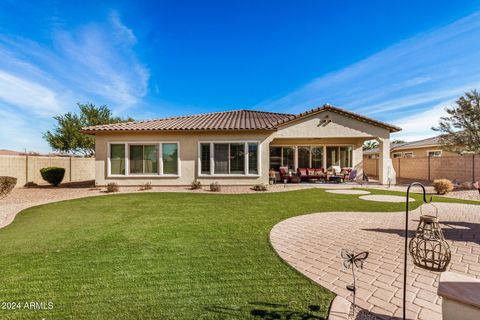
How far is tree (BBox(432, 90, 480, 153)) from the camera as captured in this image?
1553 centimetres

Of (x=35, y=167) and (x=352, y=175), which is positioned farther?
(x=352, y=175)

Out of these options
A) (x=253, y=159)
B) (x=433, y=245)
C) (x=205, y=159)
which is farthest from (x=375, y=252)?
(x=205, y=159)

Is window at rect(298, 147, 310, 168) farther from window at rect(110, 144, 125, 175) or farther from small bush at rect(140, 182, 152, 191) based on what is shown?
window at rect(110, 144, 125, 175)

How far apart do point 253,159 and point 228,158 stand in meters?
1.77

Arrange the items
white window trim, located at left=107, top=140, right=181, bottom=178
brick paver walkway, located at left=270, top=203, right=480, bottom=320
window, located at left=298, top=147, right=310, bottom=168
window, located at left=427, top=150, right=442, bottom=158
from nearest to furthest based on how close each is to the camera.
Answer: brick paver walkway, located at left=270, top=203, right=480, bottom=320
white window trim, located at left=107, top=140, right=181, bottom=178
window, located at left=298, top=147, right=310, bottom=168
window, located at left=427, top=150, right=442, bottom=158

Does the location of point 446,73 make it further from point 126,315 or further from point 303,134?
point 126,315

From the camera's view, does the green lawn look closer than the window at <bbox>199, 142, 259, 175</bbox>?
Yes

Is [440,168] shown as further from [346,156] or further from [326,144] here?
[326,144]

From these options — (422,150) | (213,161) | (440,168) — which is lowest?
(440,168)

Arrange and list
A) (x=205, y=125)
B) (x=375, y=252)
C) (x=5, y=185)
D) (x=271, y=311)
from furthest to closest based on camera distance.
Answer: (x=205, y=125) → (x=5, y=185) → (x=375, y=252) → (x=271, y=311)

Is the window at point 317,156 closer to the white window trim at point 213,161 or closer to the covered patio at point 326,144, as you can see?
the covered patio at point 326,144

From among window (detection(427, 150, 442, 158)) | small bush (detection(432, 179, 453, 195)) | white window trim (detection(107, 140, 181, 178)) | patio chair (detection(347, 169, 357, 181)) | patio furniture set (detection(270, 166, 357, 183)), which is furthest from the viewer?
window (detection(427, 150, 442, 158))

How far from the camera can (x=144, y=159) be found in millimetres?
15258

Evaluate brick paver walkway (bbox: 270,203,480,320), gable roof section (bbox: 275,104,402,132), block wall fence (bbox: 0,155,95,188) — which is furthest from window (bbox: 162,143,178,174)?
block wall fence (bbox: 0,155,95,188)
